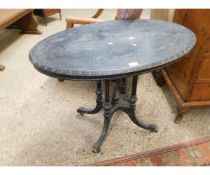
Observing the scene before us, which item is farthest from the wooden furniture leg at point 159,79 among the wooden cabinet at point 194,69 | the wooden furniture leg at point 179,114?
the wooden furniture leg at point 179,114

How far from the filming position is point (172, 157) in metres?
1.48

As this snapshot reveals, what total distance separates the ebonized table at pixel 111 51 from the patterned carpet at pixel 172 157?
0.69ft

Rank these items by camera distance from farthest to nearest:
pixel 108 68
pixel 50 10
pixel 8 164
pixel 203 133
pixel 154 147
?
1. pixel 50 10
2. pixel 203 133
3. pixel 154 147
4. pixel 8 164
5. pixel 108 68

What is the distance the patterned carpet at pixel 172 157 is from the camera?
144 centimetres

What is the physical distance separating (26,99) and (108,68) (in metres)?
1.25

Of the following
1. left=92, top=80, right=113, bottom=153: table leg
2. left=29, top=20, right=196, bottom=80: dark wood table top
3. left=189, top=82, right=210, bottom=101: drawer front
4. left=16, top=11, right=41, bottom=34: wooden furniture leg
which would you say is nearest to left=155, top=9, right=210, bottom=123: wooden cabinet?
left=189, top=82, right=210, bottom=101: drawer front

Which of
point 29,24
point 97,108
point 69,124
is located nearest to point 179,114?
point 97,108

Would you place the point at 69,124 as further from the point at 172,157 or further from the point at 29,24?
the point at 29,24

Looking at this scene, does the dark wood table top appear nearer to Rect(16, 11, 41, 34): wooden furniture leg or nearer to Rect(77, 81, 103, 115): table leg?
Rect(77, 81, 103, 115): table leg

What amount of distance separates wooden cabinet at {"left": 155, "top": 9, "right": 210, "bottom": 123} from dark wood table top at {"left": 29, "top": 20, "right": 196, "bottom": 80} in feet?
0.50

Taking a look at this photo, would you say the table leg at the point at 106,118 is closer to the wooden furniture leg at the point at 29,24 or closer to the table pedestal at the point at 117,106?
the table pedestal at the point at 117,106
